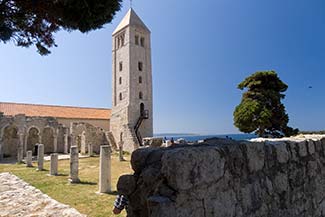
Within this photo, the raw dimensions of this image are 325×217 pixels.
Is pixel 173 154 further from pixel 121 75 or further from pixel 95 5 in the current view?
pixel 121 75

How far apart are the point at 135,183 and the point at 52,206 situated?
5.99m

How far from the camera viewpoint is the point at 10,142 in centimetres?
2816

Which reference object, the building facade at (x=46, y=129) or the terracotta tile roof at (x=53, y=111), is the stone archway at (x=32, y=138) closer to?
the building facade at (x=46, y=129)

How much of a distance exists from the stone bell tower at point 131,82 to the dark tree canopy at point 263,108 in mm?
12942

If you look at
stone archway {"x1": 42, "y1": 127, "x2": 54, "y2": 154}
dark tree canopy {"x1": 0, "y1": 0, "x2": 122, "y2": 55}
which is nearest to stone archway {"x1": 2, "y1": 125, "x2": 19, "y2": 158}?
stone archway {"x1": 42, "y1": 127, "x2": 54, "y2": 154}

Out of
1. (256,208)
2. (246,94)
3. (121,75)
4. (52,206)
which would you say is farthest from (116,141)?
(256,208)

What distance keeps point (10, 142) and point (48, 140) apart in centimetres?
427

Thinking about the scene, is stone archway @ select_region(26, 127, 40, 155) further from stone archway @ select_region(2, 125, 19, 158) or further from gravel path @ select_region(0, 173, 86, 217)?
gravel path @ select_region(0, 173, 86, 217)

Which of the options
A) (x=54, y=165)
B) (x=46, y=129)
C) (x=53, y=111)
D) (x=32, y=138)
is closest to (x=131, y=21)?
(x=53, y=111)

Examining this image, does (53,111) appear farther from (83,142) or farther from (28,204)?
(28,204)

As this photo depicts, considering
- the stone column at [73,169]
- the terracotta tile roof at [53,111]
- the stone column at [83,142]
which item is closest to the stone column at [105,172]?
the stone column at [73,169]

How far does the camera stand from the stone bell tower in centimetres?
3092

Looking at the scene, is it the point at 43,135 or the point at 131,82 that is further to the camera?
the point at 131,82

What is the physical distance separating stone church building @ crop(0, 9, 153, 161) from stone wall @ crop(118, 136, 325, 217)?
25.8m
